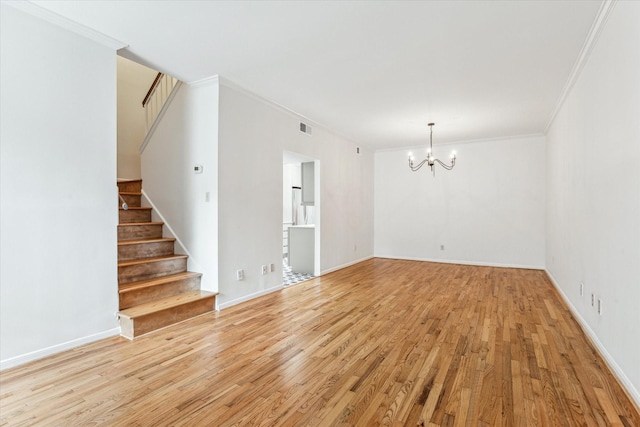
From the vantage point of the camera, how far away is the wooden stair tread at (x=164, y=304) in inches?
120

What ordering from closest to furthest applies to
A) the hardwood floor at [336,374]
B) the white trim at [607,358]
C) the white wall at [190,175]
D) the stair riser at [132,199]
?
the hardwood floor at [336,374] → the white trim at [607,358] → the white wall at [190,175] → the stair riser at [132,199]

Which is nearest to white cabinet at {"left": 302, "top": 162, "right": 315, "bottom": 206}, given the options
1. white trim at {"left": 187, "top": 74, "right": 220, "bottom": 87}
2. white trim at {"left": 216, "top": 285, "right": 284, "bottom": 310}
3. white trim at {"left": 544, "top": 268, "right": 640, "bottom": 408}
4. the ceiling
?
the ceiling

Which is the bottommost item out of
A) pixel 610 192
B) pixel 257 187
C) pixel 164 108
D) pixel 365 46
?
pixel 610 192

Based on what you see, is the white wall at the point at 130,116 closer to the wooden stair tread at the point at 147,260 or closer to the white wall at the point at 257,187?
the wooden stair tread at the point at 147,260

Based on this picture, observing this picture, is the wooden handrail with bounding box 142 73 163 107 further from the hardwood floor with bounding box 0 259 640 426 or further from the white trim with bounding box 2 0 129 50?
the hardwood floor with bounding box 0 259 640 426

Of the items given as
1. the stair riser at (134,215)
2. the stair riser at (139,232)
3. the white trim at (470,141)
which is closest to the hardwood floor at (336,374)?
the stair riser at (139,232)

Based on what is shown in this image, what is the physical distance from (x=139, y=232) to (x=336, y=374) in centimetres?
315

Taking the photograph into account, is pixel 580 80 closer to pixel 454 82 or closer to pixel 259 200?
pixel 454 82

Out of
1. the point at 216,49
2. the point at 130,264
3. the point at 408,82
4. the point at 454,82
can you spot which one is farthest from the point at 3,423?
the point at 454,82

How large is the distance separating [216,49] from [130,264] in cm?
243

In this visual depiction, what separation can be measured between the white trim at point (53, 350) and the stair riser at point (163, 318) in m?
0.14

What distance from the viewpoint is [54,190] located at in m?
2.66

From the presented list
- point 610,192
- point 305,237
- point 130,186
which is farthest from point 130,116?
point 610,192

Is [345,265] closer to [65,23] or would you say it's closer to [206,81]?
[206,81]
